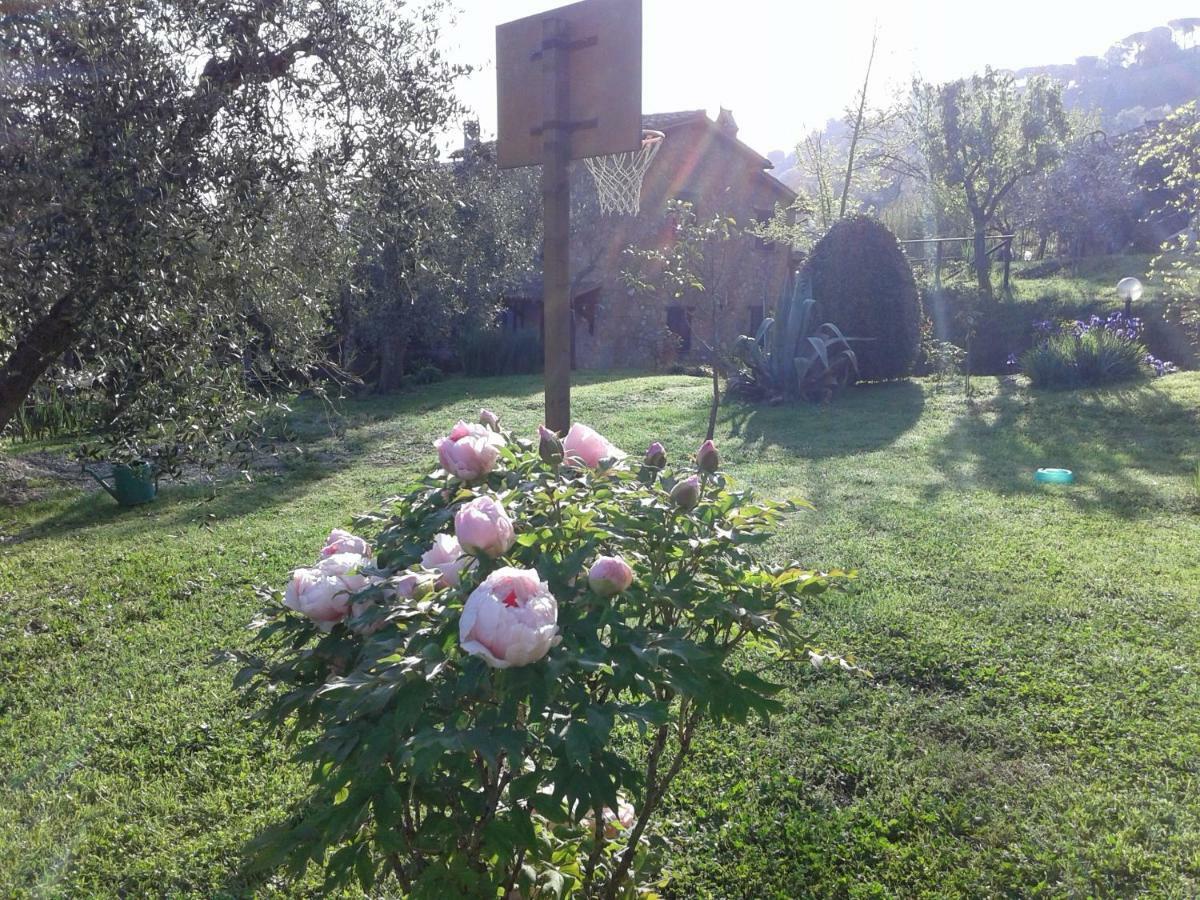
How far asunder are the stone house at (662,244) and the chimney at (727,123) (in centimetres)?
3

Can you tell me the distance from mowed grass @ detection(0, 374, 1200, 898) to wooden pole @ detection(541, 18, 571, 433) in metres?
1.37

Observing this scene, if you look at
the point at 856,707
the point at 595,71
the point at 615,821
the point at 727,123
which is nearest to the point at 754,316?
the point at 727,123

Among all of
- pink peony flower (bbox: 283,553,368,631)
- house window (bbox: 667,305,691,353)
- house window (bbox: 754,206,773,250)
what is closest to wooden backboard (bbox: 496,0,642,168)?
pink peony flower (bbox: 283,553,368,631)

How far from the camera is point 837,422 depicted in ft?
34.5

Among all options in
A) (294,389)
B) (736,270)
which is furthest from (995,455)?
(736,270)

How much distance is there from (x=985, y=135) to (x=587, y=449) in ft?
Answer: 85.7

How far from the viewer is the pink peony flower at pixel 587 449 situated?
84.5 inches

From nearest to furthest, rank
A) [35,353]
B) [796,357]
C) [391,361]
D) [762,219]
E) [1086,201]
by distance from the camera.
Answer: [35,353], [796,357], [391,361], [762,219], [1086,201]

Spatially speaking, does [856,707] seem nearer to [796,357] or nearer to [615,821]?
[615,821]

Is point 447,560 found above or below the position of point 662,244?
below

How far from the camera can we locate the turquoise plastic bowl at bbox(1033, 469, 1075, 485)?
24.5ft

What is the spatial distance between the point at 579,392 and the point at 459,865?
12.2 m

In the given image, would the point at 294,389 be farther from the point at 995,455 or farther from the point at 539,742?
the point at 995,455

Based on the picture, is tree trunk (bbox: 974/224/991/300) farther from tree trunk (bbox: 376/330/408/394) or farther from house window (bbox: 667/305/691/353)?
tree trunk (bbox: 376/330/408/394)
